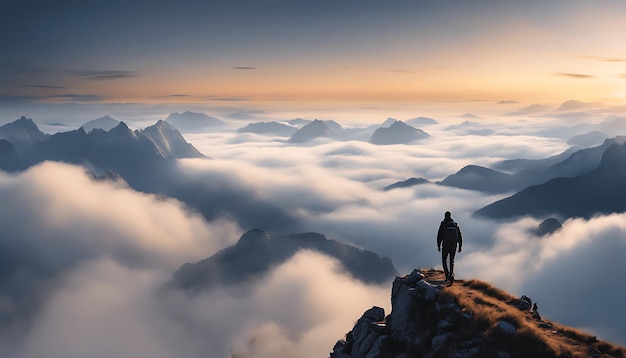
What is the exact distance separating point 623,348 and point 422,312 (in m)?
10.7

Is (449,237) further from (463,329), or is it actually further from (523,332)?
(523,332)

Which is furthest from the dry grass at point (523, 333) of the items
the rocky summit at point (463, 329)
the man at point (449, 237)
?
the man at point (449, 237)

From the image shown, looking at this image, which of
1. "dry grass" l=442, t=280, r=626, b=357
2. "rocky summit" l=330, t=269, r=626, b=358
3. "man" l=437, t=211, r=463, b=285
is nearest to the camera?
"dry grass" l=442, t=280, r=626, b=357

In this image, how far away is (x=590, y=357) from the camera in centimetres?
1836

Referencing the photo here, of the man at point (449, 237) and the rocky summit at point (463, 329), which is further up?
the man at point (449, 237)

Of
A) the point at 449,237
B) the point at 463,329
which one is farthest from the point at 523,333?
the point at 449,237

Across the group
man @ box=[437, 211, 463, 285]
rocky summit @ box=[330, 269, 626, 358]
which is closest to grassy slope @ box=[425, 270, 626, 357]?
rocky summit @ box=[330, 269, 626, 358]

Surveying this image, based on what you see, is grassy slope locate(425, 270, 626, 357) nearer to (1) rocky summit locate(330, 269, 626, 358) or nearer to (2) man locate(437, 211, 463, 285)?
(1) rocky summit locate(330, 269, 626, 358)

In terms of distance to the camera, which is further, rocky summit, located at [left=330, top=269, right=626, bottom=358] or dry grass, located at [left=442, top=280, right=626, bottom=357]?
rocky summit, located at [left=330, top=269, right=626, bottom=358]

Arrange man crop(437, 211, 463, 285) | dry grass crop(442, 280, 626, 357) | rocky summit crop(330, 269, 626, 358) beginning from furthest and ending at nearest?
man crop(437, 211, 463, 285), rocky summit crop(330, 269, 626, 358), dry grass crop(442, 280, 626, 357)

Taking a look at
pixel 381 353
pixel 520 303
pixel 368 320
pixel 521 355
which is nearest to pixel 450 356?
pixel 521 355

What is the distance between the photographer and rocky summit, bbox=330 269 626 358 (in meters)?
18.9

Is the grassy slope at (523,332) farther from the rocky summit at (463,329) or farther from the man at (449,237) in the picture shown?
A: the man at (449,237)

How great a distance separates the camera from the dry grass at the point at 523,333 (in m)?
18.4
